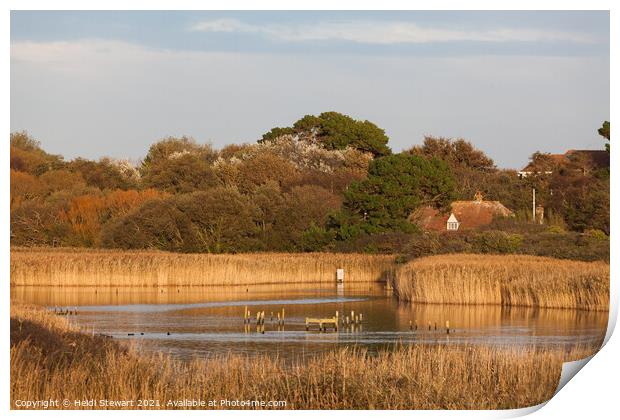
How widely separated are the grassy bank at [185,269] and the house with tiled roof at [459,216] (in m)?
7.91

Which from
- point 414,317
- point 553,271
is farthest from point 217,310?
point 553,271

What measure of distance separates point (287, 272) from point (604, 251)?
12.6 meters

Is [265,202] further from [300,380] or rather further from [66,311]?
[300,380]

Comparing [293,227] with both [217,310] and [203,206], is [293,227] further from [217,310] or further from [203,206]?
[217,310]

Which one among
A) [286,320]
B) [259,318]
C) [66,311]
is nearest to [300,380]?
[259,318]

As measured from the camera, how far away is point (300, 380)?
15.0 metres

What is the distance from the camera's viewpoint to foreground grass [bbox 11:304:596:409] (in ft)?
46.5

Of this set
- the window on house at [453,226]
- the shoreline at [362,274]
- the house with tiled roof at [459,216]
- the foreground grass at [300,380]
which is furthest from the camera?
the window on house at [453,226]

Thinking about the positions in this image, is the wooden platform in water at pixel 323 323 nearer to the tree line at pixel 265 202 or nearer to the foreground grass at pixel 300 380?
the foreground grass at pixel 300 380

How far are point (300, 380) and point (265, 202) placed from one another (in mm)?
41134

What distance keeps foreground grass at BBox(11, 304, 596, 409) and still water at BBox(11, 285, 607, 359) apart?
12.0 feet

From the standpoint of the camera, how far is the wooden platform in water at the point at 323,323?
27.0m

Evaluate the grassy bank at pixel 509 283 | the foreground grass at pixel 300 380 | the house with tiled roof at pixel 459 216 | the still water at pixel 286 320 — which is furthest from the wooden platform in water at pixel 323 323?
the house with tiled roof at pixel 459 216

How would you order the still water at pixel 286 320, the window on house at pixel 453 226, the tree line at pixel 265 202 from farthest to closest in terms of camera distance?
1. the window on house at pixel 453 226
2. the tree line at pixel 265 202
3. the still water at pixel 286 320
